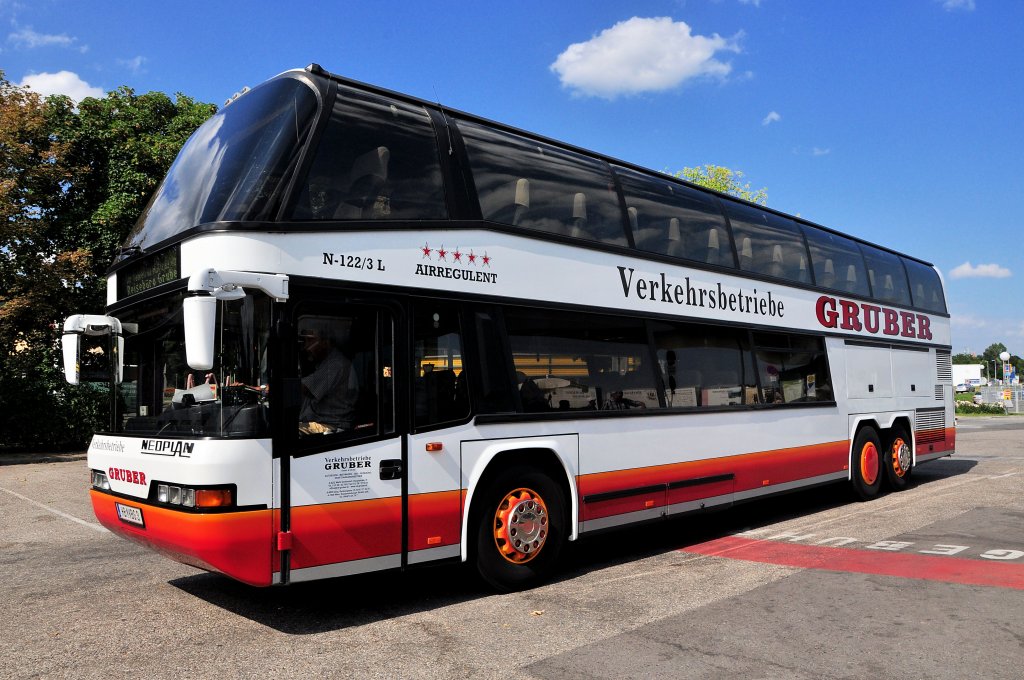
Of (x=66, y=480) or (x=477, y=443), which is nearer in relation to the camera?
(x=477, y=443)

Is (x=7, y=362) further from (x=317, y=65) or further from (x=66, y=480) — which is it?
(x=317, y=65)

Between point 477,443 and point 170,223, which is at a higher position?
point 170,223

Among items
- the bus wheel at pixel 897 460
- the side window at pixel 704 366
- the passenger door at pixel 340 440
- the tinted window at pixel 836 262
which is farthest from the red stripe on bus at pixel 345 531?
the bus wheel at pixel 897 460

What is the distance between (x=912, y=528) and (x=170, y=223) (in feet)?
27.9

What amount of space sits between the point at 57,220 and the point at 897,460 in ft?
77.4

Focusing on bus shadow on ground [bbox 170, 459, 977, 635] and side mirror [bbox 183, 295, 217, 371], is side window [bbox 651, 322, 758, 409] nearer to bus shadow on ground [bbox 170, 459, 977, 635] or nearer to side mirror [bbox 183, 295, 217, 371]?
bus shadow on ground [bbox 170, 459, 977, 635]

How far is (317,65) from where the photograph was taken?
234 inches

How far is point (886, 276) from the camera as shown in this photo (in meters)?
13.2

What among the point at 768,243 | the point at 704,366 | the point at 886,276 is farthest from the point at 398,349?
the point at 886,276

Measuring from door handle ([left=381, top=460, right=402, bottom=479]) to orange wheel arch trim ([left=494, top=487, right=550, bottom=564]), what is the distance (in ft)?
3.52

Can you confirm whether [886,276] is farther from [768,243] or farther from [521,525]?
[521,525]

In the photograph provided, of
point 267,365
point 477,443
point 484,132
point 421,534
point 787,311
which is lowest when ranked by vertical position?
point 421,534

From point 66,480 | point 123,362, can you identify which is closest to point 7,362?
point 66,480

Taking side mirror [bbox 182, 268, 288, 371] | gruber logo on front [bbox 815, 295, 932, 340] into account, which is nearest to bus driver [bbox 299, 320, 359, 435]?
side mirror [bbox 182, 268, 288, 371]
